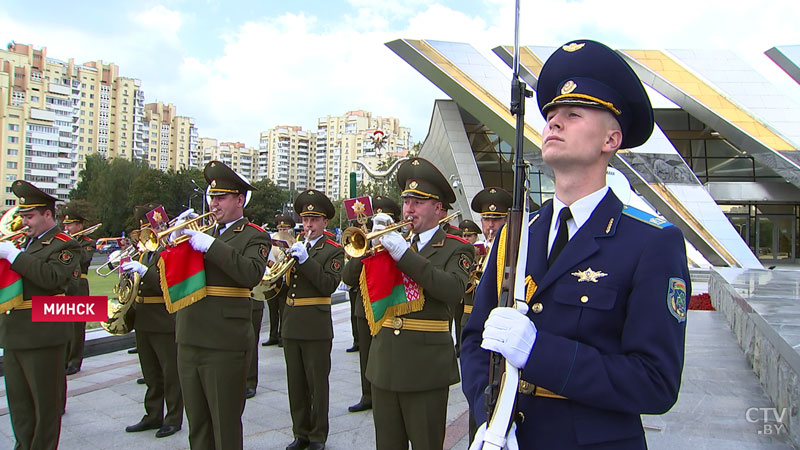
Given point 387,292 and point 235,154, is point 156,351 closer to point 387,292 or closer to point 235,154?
point 387,292

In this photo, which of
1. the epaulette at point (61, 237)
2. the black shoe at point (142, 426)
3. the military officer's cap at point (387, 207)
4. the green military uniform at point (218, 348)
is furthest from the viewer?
the military officer's cap at point (387, 207)

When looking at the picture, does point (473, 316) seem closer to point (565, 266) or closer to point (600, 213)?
point (565, 266)

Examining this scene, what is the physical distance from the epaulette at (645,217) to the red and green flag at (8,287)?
484 centimetres

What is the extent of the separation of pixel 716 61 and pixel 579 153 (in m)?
32.1

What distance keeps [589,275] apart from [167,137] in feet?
426

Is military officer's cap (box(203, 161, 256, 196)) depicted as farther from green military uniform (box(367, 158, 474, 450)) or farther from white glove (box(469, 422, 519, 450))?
white glove (box(469, 422, 519, 450))

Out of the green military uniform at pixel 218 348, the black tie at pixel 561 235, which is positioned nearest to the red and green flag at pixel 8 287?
the green military uniform at pixel 218 348

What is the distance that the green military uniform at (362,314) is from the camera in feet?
16.1

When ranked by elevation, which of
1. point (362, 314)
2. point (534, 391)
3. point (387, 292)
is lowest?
point (362, 314)

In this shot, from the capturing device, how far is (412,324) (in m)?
3.86

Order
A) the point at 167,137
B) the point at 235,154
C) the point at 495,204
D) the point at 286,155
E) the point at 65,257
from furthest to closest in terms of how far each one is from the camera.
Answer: the point at 286,155 < the point at 235,154 < the point at 167,137 < the point at 495,204 < the point at 65,257

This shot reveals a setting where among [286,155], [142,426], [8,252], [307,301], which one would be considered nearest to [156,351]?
[142,426]

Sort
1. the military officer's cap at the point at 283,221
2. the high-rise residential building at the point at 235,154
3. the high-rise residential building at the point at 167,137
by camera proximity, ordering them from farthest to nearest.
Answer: the high-rise residential building at the point at 235,154 → the high-rise residential building at the point at 167,137 → the military officer's cap at the point at 283,221

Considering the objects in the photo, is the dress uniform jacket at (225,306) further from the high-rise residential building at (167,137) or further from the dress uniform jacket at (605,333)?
the high-rise residential building at (167,137)
